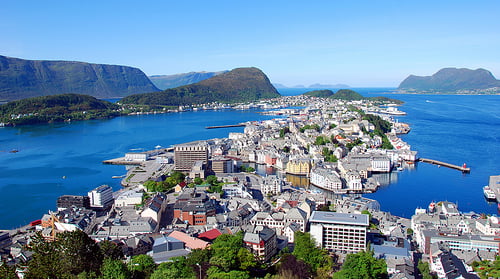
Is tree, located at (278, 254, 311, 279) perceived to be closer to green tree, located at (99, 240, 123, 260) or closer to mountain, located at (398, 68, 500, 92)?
green tree, located at (99, 240, 123, 260)

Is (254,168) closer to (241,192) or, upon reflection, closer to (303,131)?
(241,192)

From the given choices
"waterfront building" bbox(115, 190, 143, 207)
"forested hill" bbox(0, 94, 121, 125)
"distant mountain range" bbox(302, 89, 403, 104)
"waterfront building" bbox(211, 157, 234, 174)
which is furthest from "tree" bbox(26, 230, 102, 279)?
"distant mountain range" bbox(302, 89, 403, 104)

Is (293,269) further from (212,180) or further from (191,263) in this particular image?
(212,180)

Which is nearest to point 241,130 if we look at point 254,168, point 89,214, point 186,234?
point 254,168

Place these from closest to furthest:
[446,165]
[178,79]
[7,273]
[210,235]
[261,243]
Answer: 1. [7,273]
2. [261,243]
3. [210,235]
4. [446,165]
5. [178,79]

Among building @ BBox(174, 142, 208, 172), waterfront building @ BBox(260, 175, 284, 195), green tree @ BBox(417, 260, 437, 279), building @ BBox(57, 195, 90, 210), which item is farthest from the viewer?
building @ BBox(174, 142, 208, 172)

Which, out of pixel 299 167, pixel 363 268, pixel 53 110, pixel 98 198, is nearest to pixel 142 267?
pixel 363 268
